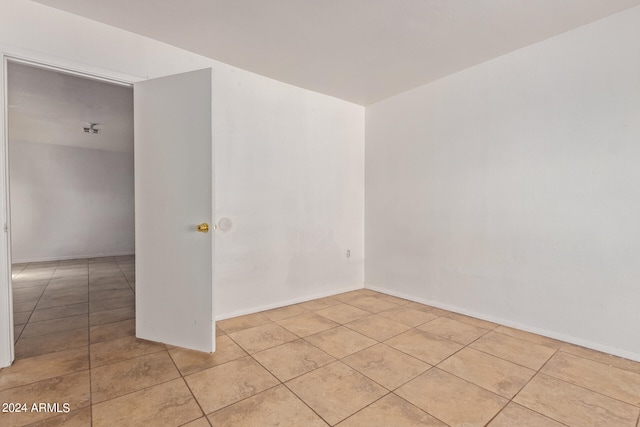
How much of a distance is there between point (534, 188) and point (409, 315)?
1.74 metres

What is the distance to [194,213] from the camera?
238cm

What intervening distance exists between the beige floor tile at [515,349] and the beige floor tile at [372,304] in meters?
1.07

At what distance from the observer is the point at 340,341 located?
2.54m

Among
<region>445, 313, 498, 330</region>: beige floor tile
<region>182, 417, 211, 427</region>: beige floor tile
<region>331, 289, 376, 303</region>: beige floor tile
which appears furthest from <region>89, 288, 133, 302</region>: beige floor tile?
<region>445, 313, 498, 330</region>: beige floor tile

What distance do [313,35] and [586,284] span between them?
3.12 meters

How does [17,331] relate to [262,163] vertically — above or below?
below

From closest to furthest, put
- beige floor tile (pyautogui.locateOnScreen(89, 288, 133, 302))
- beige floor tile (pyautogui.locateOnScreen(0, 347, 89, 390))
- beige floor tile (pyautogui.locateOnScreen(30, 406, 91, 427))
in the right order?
beige floor tile (pyautogui.locateOnScreen(30, 406, 91, 427)), beige floor tile (pyautogui.locateOnScreen(0, 347, 89, 390)), beige floor tile (pyautogui.locateOnScreen(89, 288, 133, 302))

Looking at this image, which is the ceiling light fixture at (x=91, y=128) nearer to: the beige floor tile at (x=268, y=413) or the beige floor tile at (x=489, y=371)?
the beige floor tile at (x=268, y=413)

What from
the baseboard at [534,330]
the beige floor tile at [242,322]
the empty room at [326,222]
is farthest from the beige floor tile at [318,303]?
the baseboard at [534,330]

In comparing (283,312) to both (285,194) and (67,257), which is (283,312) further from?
(67,257)

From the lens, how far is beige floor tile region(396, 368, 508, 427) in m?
1.60

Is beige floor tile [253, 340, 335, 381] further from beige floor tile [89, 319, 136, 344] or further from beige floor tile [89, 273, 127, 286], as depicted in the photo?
beige floor tile [89, 273, 127, 286]

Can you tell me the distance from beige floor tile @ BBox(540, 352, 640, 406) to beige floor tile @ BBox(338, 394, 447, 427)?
112cm

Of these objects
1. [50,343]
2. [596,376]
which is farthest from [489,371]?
[50,343]
